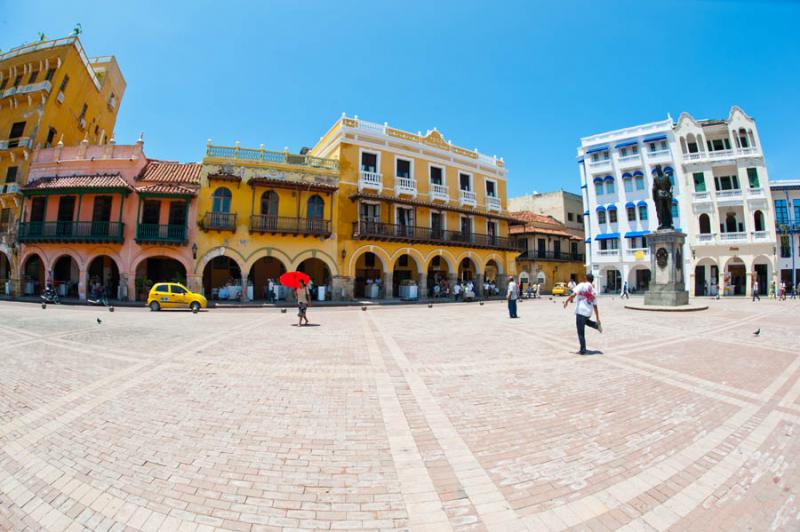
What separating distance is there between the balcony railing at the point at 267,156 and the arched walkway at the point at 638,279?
32623 millimetres

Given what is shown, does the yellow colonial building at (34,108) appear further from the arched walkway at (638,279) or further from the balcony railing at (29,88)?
the arched walkway at (638,279)

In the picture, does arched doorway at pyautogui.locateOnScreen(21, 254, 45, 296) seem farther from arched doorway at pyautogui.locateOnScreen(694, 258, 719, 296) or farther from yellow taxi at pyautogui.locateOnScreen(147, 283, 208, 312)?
arched doorway at pyautogui.locateOnScreen(694, 258, 719, 296)

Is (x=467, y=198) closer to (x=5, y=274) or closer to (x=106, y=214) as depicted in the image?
(x=106, y=214)

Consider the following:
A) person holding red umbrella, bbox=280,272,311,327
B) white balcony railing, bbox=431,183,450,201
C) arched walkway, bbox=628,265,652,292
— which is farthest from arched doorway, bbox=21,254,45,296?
arched walkway, bbox=628,265,652,292

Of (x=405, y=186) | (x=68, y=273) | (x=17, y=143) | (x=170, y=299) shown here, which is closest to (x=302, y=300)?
(x=170, y=299)

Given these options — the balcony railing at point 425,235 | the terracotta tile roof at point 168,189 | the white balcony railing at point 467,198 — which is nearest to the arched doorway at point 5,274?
the terracotta tile roof at point 168,189

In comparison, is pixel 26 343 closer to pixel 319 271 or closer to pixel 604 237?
pixel 319 271

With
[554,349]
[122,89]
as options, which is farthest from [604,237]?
[122,89]

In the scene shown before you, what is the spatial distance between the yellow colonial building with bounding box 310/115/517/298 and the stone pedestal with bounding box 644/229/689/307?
12.8m

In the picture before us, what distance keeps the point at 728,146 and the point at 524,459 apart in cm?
4335

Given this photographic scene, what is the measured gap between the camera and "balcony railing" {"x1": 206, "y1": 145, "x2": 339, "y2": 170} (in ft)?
67.4

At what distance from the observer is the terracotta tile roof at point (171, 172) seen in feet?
66.9

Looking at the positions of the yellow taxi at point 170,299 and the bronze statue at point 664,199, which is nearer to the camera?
the yellow taxi at point 170,299

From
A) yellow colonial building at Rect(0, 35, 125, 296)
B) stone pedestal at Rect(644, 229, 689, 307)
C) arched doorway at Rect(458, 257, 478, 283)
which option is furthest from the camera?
arched doorway at Rect(458, 257, 478, 283)
